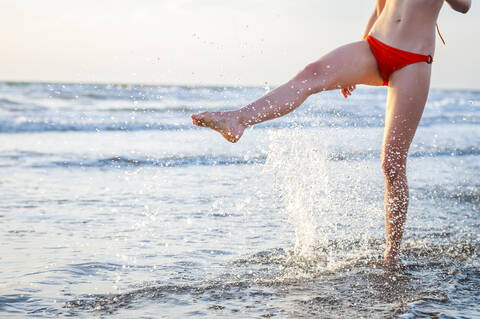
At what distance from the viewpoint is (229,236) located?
456 cm

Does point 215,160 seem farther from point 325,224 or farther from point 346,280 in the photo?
point 346,280

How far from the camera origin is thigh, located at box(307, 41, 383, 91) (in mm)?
3473

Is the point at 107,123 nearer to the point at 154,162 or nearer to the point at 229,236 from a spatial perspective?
the point at 154,162

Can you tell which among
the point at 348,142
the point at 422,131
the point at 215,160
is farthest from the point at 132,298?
the point at 422,131

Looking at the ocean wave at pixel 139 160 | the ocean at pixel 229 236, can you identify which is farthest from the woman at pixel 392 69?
the ocean wave at pixel 139 160

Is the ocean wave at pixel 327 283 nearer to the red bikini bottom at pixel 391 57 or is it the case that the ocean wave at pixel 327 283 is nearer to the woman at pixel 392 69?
the woman at pixel 392 69

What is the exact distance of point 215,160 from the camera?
908cm

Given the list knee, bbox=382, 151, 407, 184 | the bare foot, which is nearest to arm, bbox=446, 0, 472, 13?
knee, bbox=382, 151, 407, 184

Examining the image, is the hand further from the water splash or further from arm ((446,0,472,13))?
the water splash

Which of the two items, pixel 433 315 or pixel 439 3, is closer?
pixel 433 315

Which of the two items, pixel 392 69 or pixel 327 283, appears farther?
pixel 392 69

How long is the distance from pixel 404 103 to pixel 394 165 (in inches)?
16.1

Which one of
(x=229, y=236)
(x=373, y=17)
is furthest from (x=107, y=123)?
(x=373, y=17)

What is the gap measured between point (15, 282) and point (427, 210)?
4120 millimetres
